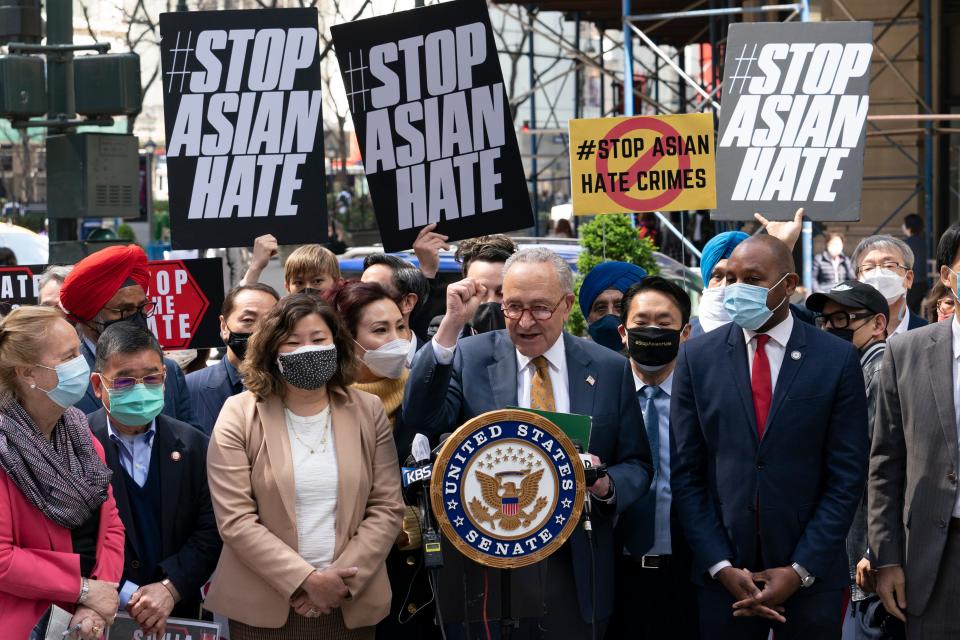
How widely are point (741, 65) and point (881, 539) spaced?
3.70 m

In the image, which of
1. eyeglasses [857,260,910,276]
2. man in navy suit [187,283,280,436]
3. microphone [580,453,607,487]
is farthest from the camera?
eyeglasses [857,260,910,276]

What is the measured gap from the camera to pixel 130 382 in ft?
16.7

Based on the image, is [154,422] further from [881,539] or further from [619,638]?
[881,539]

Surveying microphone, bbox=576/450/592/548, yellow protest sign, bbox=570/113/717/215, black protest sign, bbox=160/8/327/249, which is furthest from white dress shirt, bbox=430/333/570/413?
yellow protest sign, bbox=570/113/717/215

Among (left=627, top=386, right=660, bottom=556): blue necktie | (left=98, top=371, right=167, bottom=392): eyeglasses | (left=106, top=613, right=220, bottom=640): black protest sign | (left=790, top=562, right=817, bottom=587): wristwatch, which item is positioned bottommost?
(left=106, top=613, right=220, bottom=640): black protest sign

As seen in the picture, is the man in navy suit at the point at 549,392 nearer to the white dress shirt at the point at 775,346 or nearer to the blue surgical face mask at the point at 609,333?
the white dress shirt at the point at 775,346

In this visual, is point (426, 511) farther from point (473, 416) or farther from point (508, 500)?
point (473, 416)

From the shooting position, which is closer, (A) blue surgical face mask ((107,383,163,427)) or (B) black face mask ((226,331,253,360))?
(A) blue surgical face mask ((107,383,163,427))

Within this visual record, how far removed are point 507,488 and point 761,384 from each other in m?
1.24

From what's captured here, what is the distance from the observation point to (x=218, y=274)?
7.71m

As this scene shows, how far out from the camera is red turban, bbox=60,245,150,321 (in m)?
5.91

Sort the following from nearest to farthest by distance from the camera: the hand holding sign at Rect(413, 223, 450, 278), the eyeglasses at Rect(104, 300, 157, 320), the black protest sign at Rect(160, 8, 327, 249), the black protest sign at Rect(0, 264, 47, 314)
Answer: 1. the eyeglasses at Rect(104, 300, 157, 320)
2. the hand holding sign at Rect(413, 223, 450, 278)
3. the black protest sign at Rect(160, 8, 327, 249)
4. the black protest sign at Rect(0, 264, 47, 314)

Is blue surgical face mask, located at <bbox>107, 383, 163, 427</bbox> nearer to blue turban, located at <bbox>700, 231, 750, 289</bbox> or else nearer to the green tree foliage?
blue turban, located at <bbox>700, 231, 750, 289</bbox>

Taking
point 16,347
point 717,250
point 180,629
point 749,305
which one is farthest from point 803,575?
point 16,347
